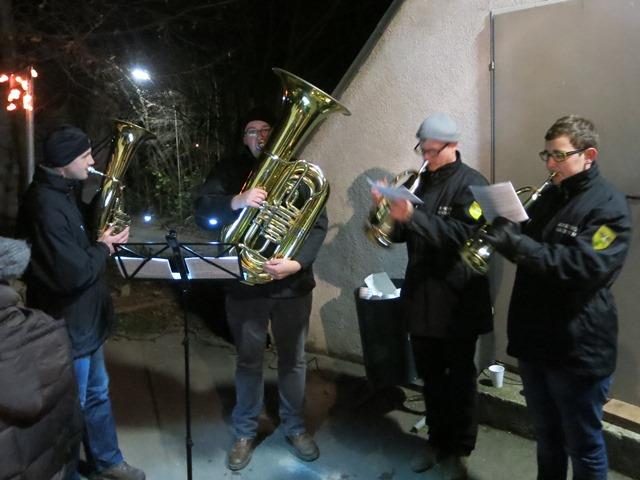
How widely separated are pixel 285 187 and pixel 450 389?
1.58 meters

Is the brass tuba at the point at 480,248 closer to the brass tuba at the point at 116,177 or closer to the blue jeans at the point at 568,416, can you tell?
the blue jeans at the point at 568,416

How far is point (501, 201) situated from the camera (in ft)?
8.29

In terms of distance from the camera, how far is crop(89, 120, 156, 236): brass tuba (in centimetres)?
327

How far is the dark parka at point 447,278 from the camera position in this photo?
313 centimetres

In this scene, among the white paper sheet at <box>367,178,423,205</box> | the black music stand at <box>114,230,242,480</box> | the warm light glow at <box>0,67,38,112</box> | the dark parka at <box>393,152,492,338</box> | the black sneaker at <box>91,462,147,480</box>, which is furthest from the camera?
the warm light glow at <box>0,67,38,112</box>

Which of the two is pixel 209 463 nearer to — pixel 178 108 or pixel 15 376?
pixel 15 376

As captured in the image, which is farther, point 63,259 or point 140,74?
point 140,74

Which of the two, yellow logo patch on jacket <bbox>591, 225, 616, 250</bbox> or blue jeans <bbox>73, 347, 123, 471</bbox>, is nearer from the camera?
yellow logo patch on jacket <bbox>591, 225, 616, 250</bbox>

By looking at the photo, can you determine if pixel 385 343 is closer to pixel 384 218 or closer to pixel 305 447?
pixel 305 447

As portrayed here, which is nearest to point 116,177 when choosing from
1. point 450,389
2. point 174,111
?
point 450,389

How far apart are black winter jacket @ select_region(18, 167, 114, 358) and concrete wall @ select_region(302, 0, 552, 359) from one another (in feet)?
7.32

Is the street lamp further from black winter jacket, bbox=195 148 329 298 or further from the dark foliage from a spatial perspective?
black winter jacket, bbox=195 148 329 298

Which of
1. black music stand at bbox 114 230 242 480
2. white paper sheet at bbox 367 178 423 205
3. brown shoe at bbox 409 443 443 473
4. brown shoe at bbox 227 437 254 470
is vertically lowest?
brown shoe at bbox 227 437 254 470

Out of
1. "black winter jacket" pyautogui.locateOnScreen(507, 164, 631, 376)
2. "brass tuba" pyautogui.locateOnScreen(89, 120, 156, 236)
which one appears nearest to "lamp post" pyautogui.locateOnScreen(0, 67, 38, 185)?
"brass tuba" pyautogui.locateOnScreen(89, 120, 156, 236)
